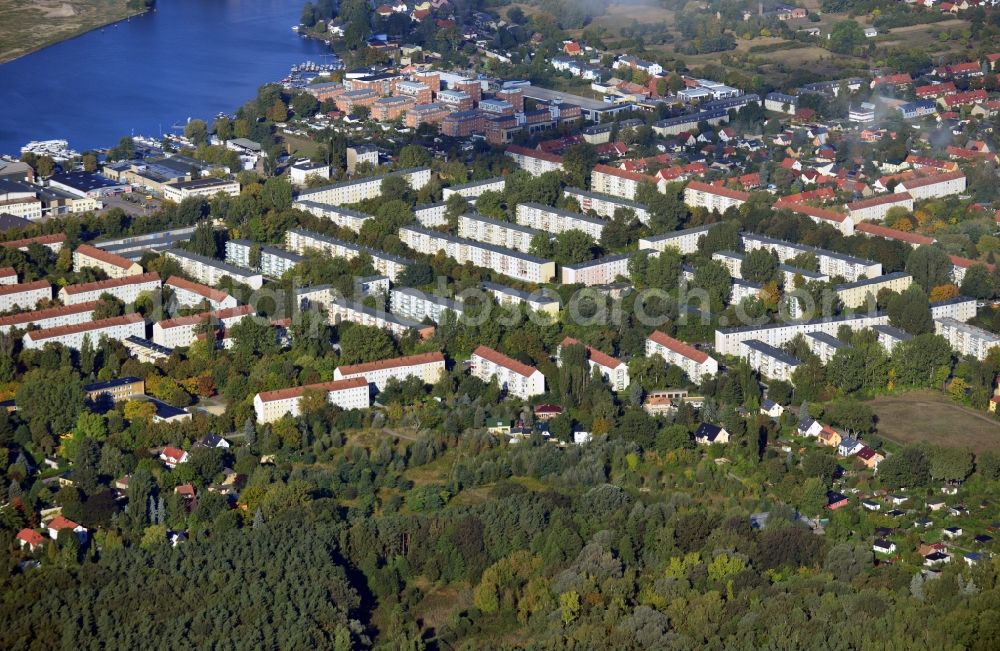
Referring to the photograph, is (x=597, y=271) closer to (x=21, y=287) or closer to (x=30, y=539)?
(x=21, y=287)

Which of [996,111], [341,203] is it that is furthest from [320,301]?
[996,111]

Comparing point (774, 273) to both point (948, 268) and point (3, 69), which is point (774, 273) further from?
point (3, 69)

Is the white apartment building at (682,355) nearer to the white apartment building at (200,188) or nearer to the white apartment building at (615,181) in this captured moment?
the white apartment building at (615,181)

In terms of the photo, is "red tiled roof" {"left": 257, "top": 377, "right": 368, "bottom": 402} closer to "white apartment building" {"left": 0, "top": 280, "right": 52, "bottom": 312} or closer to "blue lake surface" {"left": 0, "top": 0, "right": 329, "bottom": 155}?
"white apartment building" {"left": 0, "top": 280, "right": 52, "bottom": 312}

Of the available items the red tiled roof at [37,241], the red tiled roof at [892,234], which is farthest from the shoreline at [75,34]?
Result: the red tiled roof at [892,234]

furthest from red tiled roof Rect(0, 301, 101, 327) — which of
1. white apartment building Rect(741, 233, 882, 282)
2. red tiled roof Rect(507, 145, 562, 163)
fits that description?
red tiled roof Rect(507, 145, 562, 163)

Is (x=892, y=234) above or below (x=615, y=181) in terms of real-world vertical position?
above

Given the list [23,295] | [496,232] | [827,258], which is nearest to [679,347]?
[827,258]
